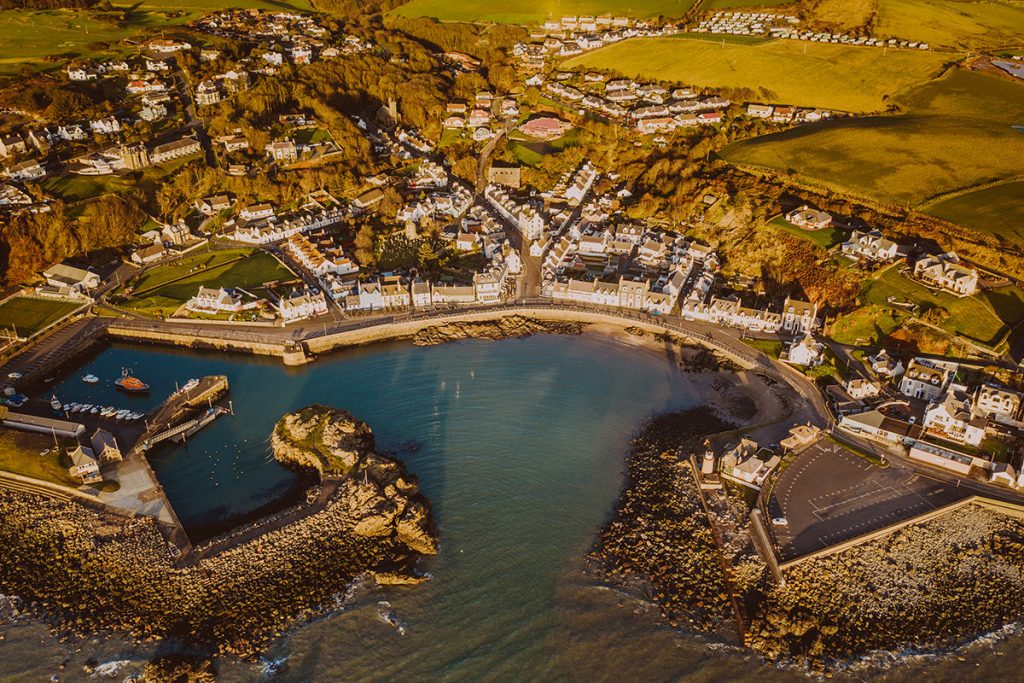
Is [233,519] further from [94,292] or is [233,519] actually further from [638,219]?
[638,219]

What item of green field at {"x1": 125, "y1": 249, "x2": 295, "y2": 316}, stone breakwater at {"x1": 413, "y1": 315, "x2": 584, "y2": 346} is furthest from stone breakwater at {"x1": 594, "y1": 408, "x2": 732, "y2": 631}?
green field at {"x1": 125, "y1": 249, "x2": 295, "y2": 316}

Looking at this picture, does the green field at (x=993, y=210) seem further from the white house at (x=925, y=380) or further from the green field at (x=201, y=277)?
the green field at (x=201, y=277)

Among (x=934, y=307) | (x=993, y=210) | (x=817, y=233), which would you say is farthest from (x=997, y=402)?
(x=993, y=210)

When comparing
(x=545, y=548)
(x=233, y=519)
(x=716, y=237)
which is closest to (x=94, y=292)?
(x=233, y=519)

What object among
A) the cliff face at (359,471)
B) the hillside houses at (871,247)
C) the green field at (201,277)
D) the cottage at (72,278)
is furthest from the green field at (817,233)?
the cottage at (72,278)

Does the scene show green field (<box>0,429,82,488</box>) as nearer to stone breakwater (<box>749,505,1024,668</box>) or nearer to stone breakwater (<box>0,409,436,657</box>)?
stone breakwater (<box>0,409,436,657</box>)

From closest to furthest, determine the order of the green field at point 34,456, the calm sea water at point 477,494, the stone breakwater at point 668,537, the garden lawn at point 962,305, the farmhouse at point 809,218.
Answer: the calm sea water at point 477,494, the stone breakwater at point 668,537, the green field at point 34,456, the garden lawn at point 962,305, the farmhouse at point 809,218
